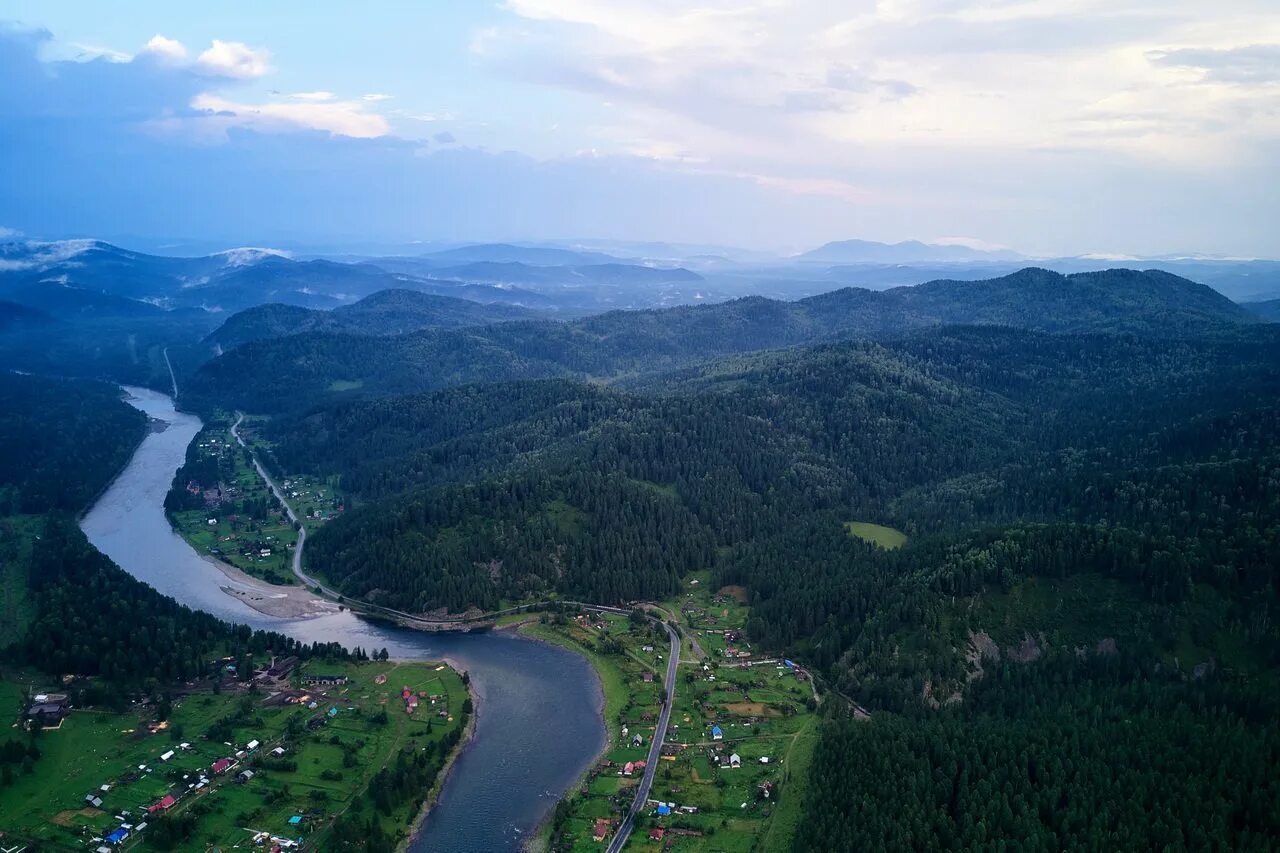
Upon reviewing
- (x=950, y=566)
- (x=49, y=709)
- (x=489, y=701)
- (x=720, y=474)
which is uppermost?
(x=720, y=474)

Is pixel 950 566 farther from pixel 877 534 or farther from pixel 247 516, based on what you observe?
pixel 247 516

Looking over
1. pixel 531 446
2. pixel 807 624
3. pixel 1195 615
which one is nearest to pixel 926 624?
pixel 807 624

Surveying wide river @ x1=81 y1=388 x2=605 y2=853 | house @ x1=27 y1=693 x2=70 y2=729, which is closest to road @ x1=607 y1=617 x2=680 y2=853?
wide river @ x1=81 y1=388 x2=605 y2=853

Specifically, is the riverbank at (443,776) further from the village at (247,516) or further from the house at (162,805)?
the village at (247,516)

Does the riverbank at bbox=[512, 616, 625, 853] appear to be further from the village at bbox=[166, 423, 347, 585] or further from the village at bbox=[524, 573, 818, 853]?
the village at bbox=[166, 423, 347, 585]

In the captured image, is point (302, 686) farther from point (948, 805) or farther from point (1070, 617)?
point (1070, 617)

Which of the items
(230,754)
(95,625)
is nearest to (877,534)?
(230,754)
